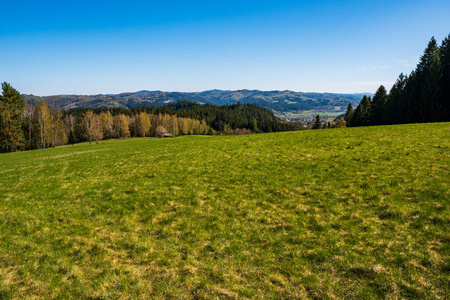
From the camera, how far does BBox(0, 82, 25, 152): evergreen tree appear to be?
61.5 meters

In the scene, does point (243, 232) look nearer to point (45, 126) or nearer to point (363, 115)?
point (363, 115)

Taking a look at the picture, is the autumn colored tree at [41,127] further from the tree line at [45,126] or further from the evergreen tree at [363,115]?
the evergreen tree at [363,115]

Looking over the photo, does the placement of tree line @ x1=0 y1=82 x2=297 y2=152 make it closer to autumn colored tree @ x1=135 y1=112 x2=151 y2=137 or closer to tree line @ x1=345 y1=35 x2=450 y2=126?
autumn colored tree @ x1=135 y1=112 x2=151 y2=137

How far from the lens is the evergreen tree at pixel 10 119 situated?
2421 inches

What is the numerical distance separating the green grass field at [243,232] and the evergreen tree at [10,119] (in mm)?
66278

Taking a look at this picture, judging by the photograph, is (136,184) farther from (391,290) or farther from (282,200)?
(391,290)

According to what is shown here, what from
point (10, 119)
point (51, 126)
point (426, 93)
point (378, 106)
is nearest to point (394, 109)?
point (426, 93)

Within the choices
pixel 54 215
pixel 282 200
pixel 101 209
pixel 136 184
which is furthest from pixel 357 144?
pixel 54 215

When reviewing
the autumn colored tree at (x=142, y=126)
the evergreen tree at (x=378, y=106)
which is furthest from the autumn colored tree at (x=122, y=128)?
the evergreen tree at (x=378, y=106)

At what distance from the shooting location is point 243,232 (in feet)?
30.3

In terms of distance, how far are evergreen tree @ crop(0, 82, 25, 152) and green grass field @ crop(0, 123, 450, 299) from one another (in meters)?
66.3

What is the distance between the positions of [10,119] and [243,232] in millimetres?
87274

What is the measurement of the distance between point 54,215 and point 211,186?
30.4ft

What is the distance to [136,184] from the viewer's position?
15.5 m
